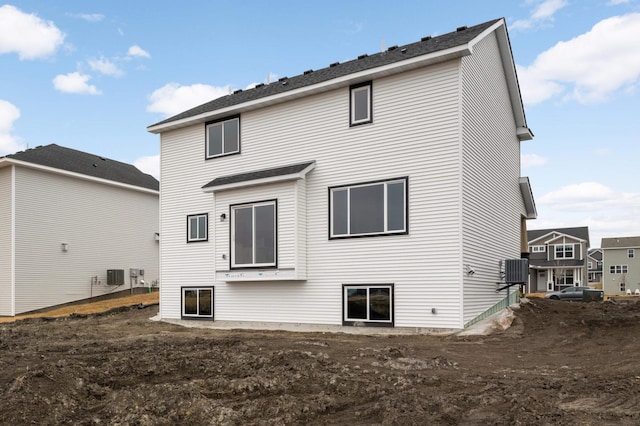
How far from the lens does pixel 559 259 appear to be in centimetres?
5109

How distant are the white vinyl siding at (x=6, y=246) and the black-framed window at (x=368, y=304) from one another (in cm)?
1539

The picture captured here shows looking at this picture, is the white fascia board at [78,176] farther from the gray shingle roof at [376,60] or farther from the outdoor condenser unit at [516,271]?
the outdoor condenser unit at [516,271]

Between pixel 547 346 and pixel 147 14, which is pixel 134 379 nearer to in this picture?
pixel 547 346

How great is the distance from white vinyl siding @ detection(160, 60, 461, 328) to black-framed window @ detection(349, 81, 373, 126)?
19 cm

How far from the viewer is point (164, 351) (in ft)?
30.0

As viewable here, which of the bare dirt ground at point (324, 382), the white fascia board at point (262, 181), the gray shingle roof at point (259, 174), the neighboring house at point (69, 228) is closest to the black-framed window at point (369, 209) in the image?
the white fascia board at point (262, 181)

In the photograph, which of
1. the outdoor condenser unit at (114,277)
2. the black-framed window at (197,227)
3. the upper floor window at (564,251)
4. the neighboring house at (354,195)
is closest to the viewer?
the neighboring house at (354,195)

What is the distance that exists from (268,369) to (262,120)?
383 inches

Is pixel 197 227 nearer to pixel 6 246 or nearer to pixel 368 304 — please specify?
pixel 368 304

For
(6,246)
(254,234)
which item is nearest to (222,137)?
(254,234)

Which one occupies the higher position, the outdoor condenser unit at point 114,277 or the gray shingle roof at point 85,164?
the gray shingle roof at point 85,164

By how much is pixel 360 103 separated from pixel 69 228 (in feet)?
53.2

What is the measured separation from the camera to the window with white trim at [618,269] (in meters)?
49.4

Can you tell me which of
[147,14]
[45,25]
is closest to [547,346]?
[147,14]
